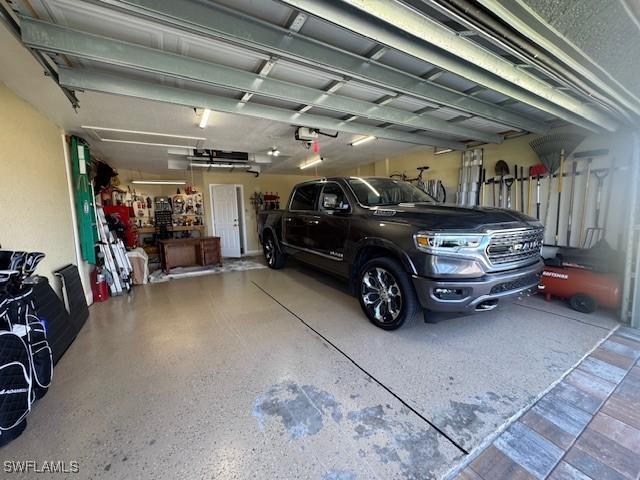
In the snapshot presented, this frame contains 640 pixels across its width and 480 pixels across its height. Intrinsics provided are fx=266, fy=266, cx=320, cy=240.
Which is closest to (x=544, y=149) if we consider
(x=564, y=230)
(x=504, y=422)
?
(x=564, y=230)

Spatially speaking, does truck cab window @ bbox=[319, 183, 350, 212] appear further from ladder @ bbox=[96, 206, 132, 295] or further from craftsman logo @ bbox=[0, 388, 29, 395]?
ladder @ bbox=[96, 206, 132, 295]

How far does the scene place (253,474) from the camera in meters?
1.30

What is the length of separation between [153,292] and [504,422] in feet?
16.1

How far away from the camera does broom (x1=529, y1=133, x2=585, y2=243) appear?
3.71m

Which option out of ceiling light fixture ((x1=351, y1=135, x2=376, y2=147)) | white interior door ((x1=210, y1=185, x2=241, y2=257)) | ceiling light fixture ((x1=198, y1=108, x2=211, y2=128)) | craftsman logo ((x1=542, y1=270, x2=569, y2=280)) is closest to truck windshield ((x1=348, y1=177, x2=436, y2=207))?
ceiling light fixture ((x1=351, y1=135, x2=376, y2=147))

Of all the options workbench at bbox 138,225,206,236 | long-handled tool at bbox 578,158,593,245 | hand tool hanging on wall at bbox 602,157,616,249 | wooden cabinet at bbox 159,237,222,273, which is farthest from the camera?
workbench at bbox 138,225,206,236

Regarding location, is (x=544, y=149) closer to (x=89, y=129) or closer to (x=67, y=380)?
(x=67, y=380)

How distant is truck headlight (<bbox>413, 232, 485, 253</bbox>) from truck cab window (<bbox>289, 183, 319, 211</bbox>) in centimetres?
215

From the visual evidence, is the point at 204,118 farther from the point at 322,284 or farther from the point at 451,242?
the point at 451,242

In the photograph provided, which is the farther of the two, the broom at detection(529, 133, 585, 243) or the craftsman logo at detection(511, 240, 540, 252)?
the broom at detection(529, 133, 585, 243)

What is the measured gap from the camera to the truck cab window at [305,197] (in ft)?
13.7

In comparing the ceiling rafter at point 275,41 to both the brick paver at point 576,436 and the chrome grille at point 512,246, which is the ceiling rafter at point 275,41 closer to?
Result: the chrome grille at point 512,246

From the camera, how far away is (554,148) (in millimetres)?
3854

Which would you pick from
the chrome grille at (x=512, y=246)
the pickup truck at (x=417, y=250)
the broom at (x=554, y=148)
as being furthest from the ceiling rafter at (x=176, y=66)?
the broom at (x=554, y=148)
